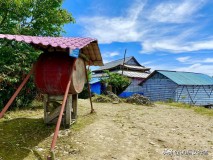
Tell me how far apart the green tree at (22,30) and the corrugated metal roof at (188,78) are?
68.2 feet

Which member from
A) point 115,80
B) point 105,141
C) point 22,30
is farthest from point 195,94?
point 105,141

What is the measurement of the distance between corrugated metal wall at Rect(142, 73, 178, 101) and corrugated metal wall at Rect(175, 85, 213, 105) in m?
0.91

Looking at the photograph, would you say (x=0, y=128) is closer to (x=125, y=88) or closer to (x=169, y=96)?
(x=169, y=96)

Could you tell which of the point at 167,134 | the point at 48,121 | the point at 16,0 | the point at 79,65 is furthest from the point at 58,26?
the point at 167,134

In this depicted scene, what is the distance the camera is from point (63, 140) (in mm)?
6434

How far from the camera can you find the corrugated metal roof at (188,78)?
31.1 m

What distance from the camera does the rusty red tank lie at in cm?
705

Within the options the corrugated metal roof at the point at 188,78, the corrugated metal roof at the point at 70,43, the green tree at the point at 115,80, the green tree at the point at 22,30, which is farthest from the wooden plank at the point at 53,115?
the green tree at the point at 115,80

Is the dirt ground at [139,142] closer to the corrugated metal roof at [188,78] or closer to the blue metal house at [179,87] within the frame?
the blue metal house at [179,87]

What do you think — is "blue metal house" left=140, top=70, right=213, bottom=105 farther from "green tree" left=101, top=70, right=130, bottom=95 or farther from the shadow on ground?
the shadow on ground

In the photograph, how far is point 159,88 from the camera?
32500 mm

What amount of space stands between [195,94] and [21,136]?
96.1 ft

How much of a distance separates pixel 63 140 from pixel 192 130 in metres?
4.91

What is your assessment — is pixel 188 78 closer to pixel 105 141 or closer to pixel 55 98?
pixel 55 98
